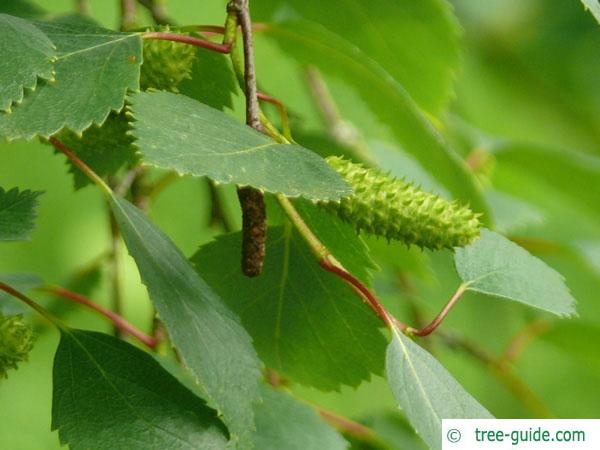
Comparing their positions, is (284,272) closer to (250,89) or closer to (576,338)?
(250,89)

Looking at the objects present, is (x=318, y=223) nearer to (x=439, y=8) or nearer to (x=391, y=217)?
(x=391, y=217)

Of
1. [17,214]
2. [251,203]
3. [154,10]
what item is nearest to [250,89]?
[251,203]

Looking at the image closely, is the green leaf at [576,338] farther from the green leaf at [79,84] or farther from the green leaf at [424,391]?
the green leaf at [79,84]

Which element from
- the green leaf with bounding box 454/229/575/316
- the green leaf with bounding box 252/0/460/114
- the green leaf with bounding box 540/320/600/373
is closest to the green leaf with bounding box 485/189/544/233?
the green leaf with bounding box 540/320/600/373

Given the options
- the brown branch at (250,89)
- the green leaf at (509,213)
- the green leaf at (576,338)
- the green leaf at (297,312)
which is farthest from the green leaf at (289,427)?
the green leaf at (576,338)

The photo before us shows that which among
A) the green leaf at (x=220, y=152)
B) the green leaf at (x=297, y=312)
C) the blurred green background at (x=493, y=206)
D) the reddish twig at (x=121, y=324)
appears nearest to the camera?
the green leaf at (x=220, y=152)

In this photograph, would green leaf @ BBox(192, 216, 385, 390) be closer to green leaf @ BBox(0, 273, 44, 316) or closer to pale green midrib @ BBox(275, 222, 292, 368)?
pale green midrib @ BBox(275, 222, 292, 368)
